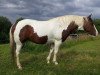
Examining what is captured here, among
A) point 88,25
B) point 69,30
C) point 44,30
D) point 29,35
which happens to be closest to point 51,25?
point 44,30

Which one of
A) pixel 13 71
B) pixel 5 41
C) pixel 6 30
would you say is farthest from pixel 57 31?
pixel 6 30

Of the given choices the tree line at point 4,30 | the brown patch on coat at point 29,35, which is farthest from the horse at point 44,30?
the tree line at point 4,30

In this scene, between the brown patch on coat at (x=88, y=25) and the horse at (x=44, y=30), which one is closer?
the horse at (x=44, y=30)

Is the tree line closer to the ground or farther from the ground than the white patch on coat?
closer to the ground

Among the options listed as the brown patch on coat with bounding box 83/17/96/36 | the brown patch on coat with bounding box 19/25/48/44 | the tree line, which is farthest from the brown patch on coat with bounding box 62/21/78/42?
the tree line

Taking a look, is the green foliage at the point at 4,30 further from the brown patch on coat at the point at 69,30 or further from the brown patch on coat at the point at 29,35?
the brown patch on coat at the point at 69,30

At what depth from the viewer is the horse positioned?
14258 mm

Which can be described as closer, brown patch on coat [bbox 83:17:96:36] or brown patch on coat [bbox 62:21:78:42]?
brown patch on coat [bbox 62:21:78:42]

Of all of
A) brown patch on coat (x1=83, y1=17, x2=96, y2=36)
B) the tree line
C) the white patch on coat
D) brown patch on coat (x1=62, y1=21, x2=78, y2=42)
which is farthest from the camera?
the tree line

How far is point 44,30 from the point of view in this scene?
14.3 metres

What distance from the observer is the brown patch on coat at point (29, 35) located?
14273 mm

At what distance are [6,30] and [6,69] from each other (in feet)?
133

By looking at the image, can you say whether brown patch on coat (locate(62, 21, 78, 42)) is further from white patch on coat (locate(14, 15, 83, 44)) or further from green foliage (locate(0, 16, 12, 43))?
green foliage (locate(0, 16, 12, 43))

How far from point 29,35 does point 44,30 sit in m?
0.71
